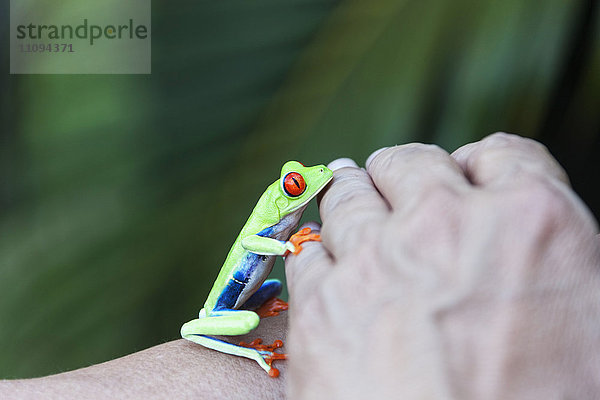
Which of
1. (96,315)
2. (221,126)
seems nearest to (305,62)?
(221,126)

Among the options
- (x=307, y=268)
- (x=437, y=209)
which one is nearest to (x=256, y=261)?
(x=307, y=268)

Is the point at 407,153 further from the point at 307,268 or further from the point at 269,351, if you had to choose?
the point at 269,351

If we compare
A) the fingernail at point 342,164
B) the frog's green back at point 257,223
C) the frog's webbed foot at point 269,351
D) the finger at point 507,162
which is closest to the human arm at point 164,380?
the frog's webbed foot at point 269,351

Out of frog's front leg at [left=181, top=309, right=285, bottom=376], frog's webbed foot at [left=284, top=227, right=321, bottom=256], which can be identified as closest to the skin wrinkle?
frog's webbed foot at [left=284, top=227, right=321, bottom=256]

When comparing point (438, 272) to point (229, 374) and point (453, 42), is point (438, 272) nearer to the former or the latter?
point (229, 374)

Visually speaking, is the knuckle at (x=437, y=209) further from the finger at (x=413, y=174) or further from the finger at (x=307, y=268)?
the finger at (x=307, y=268)

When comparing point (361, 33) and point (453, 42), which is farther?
point (361, 33)
